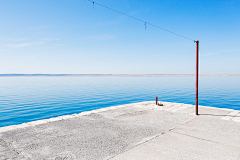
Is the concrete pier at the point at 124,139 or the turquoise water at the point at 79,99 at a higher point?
the concrete pier at the point at 124,139

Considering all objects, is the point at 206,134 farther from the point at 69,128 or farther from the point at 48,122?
the point at 48,122

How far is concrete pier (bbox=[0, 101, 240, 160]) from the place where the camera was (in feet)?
17.5

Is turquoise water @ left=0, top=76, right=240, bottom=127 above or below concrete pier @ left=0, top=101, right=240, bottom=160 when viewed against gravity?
below

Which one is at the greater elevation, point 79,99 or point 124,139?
point 124,139

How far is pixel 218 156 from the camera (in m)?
5.17

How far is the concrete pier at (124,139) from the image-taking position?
210 inches

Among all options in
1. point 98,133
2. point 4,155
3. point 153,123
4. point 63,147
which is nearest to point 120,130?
point 98,133

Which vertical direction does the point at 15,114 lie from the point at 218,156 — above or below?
below

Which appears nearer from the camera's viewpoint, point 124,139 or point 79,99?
point 124,139

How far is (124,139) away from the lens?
21.7ft

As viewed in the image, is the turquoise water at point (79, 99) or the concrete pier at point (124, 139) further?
the turquoise water at point (79, 99)

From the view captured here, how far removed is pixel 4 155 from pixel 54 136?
1907mm

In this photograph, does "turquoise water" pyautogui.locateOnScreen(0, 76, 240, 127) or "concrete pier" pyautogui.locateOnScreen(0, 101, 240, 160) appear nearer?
"concrete pier" pyautogui.locateOnScreen(0, 101, 240, 160)

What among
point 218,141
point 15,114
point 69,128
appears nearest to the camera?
point 218,141
